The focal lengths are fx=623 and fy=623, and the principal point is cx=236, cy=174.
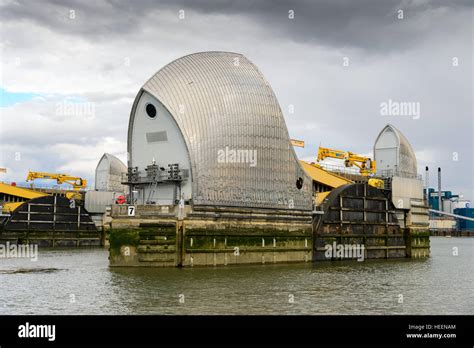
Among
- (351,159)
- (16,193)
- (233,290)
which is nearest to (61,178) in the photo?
(16,193)

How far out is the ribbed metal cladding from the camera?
5603cm

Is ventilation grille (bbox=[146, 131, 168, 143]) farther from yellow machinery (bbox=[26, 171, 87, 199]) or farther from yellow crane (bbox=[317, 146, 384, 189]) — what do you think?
yellow machinery (bbox=[26, 171, 87, 199])

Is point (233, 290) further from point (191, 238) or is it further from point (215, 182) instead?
point (215, 182)

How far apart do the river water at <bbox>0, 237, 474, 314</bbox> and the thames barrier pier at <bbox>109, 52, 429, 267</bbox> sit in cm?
283

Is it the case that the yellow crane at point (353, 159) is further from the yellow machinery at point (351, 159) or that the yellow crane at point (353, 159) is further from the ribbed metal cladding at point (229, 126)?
the ribbed metal cladding at point (229, 126)

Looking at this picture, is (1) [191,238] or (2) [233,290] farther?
(1) [191,238]

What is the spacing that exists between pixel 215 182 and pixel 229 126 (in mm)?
5485

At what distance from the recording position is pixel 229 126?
57.8 metres

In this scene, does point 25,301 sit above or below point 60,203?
below

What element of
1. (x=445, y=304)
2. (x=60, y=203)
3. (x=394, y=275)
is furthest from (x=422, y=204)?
(x=60, y=203)

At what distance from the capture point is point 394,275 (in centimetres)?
5175

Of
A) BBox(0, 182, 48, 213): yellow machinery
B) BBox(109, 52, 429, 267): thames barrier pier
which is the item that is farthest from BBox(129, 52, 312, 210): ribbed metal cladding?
BBox(0, 182, 48, 213): yellow machinery

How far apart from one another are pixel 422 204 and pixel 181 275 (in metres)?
47.0
